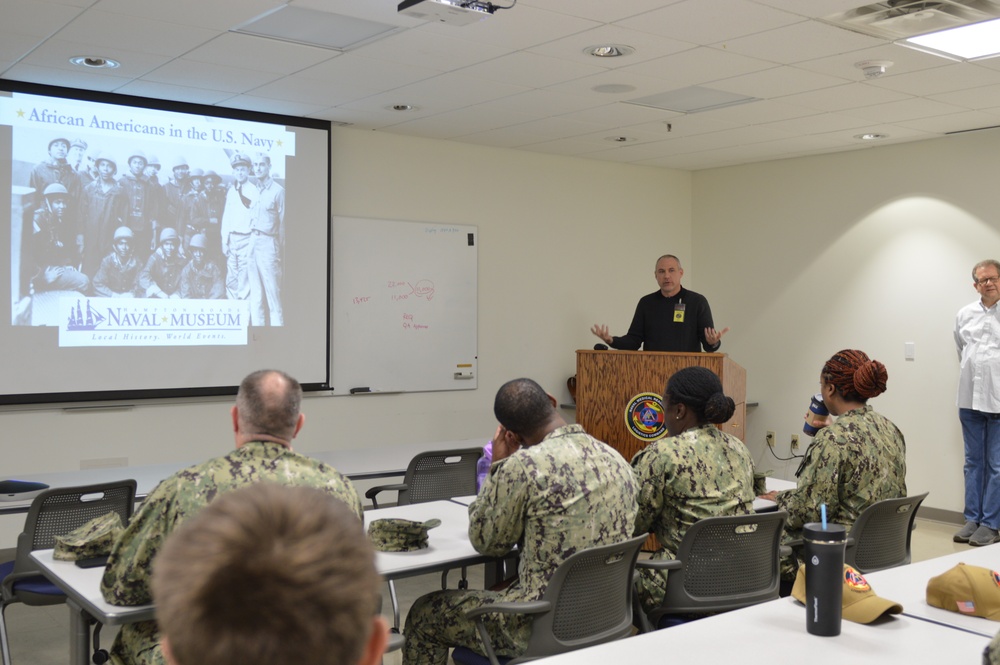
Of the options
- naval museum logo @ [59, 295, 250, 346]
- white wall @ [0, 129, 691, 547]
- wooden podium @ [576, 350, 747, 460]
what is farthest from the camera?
white wall @ [0, 129, 691, 547]

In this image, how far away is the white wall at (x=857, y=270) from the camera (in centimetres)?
701

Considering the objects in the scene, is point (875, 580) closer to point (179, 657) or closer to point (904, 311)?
point (179, 657)

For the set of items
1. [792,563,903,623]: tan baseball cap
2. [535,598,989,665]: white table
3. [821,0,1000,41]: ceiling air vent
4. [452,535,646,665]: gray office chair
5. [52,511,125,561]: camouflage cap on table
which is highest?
[821,0,1000,41]: ceiling air vent

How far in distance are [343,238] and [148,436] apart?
1.95 metres

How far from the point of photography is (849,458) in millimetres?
3338

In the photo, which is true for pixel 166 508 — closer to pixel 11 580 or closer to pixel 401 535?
pixel 401 535

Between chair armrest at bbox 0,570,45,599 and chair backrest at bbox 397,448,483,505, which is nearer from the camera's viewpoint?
chair armrest at bbox 0,570,45,599

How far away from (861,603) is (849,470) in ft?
4.42

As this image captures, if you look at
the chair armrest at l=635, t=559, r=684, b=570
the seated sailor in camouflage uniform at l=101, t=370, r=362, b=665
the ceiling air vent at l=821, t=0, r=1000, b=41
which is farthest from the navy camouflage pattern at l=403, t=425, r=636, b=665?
the ceiling air vent at l=821, t=0, r=1000, b=41

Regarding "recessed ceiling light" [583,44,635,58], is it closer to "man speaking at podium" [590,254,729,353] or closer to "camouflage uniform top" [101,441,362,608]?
"man speaking at podium" [590,254,729,353]

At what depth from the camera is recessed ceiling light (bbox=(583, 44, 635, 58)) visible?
474 centimetres

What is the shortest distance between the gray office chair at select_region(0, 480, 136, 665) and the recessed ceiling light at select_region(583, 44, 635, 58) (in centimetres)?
302

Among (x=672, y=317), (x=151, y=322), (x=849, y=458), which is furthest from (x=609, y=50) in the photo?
(x=151, y=322)

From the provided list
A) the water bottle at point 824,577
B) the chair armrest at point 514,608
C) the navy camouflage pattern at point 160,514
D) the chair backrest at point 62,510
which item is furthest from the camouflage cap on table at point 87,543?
the water bottle at point 824,577
